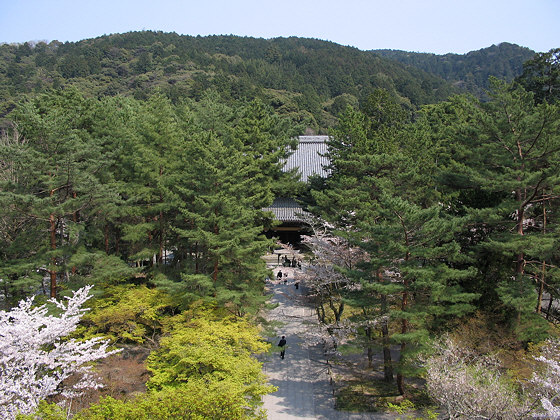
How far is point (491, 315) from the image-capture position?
496 inches

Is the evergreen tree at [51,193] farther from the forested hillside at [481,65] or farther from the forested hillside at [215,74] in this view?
the forested hillside at [481,65]

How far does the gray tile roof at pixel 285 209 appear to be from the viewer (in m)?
23.6

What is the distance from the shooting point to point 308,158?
27422 mm

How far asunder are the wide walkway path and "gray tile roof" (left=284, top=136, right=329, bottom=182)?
10567mm

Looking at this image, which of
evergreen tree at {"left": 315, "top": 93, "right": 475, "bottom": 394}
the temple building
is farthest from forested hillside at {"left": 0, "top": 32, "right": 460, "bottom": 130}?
evergreen tree at {"left": 315, "top": 93, "right": 475, "bottom": 394}

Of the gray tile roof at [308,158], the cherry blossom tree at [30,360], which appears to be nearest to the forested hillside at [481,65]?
the gray tile roof at [308,158]

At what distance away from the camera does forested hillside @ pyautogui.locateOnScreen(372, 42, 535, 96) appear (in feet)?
353

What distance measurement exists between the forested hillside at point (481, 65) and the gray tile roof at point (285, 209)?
83.7 meters

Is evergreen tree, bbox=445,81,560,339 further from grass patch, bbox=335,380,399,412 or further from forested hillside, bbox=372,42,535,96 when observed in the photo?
forested hillside, bbox=372,42,535,96

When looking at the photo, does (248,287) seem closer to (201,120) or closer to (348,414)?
(348,414)

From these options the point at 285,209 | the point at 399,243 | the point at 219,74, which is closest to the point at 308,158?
the point at 285,209

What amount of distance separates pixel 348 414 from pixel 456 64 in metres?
135

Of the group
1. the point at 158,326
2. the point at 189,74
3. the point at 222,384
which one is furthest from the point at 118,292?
the point at 189,74

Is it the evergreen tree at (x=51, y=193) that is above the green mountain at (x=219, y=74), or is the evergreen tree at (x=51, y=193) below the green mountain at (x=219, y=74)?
below
